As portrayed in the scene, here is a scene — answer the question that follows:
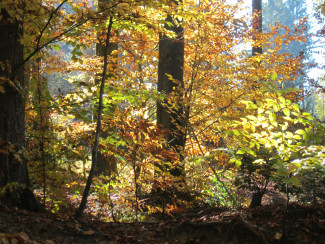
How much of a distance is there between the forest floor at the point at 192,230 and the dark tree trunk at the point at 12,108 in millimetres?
289

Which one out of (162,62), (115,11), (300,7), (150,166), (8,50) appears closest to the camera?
(115,11)

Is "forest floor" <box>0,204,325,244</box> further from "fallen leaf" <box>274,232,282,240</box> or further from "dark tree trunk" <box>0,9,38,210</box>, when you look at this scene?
"dark tree trunk" <box>0,9,38,210</box>

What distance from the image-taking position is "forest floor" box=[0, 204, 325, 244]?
2588 mm

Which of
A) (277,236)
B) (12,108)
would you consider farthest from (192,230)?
(12,108)

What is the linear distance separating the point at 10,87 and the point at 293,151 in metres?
3.02

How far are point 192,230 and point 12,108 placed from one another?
2.49m

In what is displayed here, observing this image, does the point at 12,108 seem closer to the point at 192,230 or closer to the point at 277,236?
the point at 192,230

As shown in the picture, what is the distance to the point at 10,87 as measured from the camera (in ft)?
9.98

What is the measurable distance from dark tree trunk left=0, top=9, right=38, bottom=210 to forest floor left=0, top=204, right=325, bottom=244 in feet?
0.95

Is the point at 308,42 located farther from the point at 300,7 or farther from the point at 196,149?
the point at 196,149

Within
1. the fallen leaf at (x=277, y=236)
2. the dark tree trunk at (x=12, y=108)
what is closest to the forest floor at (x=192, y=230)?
the fallen leaf at (x=277, y=236)

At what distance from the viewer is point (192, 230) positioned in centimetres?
314

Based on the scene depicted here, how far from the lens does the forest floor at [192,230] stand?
2.59m

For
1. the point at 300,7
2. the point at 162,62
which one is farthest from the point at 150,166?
Result: the point at 300,7
